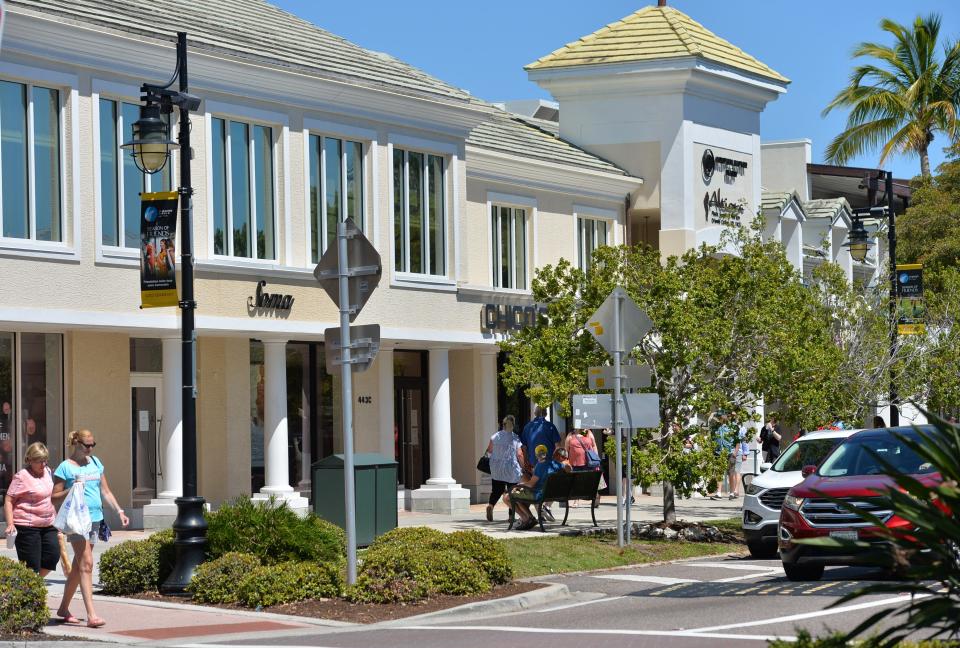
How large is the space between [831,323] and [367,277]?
20.3 metres

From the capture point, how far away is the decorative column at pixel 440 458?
29422mm

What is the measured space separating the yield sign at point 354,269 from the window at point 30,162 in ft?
28.8

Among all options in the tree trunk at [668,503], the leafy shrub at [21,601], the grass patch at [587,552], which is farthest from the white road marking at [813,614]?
the tree trunk at [668,503]

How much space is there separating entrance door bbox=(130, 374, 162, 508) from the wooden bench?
6.21 meters

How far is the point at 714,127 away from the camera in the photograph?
122 ft

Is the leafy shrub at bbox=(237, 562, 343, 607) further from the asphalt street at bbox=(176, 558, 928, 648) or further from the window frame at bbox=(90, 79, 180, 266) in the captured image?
the window frame at bbox=(90, 79, 180, 266)

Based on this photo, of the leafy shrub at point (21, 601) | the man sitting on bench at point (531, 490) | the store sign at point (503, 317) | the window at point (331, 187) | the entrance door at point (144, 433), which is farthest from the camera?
the store sign at point (503, 317)

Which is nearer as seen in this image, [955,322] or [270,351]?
[270,351]

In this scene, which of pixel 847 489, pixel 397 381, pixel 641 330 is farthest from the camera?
pixel 397 381

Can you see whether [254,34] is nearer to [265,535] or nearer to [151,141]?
[151,141]

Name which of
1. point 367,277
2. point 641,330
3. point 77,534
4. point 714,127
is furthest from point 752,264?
point 714,127

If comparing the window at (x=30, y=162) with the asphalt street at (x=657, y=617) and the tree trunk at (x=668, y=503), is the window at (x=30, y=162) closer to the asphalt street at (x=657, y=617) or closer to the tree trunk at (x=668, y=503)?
the asphalt street at (x=657, y=617)

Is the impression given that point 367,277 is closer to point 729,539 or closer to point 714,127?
point 729,539

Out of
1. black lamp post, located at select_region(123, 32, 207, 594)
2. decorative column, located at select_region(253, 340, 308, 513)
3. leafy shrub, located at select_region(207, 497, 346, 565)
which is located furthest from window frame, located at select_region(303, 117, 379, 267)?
leafy shrub, located at select_region(207, 497, 346, 565)
